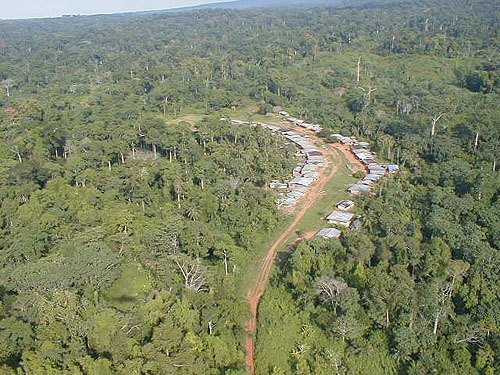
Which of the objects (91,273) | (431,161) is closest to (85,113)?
(91,273)

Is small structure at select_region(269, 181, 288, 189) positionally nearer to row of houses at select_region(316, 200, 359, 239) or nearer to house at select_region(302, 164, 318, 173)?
house at select_region(302, 164, 318, 173)

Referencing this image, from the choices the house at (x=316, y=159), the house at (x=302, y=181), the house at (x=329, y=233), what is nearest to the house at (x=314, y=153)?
the house at (x=316, y=159)

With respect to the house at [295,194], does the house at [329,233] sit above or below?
above

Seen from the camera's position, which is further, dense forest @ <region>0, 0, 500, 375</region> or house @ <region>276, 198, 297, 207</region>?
house @ <region>276, 198, 297, 207</region>

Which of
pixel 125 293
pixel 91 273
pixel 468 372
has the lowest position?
pixel 468 372

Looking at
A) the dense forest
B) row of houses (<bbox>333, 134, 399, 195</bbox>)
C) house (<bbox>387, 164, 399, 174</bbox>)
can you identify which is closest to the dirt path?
the dense forest

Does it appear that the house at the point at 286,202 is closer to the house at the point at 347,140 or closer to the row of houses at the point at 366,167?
the row of houses at the point at 366,167

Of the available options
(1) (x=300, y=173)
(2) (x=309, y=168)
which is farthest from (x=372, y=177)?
(1) (x=300, y=173)

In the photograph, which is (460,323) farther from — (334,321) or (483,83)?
(483,83)
